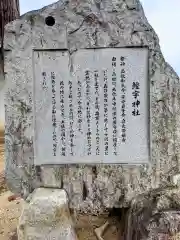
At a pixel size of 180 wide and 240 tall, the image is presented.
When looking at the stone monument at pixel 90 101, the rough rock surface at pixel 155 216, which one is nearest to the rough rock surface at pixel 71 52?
the stone monument at pixel 90 101

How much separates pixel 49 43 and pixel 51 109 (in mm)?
557

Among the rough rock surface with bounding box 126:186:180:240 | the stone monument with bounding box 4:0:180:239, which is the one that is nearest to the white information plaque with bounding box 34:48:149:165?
the stone monument with bounding box 4:0:180:239

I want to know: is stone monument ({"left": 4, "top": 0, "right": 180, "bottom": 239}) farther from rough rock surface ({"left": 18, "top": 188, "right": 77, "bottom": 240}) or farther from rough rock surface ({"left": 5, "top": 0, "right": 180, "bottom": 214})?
rough rock surface ({"left": 18, "top": 188, "right": 77, "bottom": 240})

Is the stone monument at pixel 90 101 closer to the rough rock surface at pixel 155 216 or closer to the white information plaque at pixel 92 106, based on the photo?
the white information plaque at pixel 92 106

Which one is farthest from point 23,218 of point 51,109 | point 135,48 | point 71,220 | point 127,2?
point 127,2

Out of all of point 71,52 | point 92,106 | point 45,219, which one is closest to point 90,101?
point 92,106

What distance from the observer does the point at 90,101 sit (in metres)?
3.47

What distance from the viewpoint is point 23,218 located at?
3338 millimetres

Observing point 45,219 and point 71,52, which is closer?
point 45,219

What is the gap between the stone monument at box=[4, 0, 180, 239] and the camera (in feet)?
11.3

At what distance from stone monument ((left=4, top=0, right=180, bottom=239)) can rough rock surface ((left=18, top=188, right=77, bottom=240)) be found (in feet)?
0.74

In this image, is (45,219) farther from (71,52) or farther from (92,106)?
(71,52)

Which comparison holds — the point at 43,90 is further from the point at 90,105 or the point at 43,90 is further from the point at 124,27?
the point at 124,27

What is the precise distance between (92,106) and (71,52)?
1.60ft
